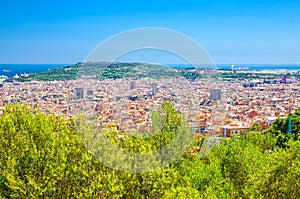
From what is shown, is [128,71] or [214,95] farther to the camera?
[214,95]

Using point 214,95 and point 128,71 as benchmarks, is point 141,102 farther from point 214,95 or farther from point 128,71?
point 214,95

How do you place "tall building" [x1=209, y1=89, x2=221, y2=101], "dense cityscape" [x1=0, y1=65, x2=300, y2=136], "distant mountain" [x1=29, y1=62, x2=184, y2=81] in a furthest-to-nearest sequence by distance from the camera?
"tall building" [x1=209, y1=89, x2=221, y2=101]
"distant mountain" [x1=29, y1=62, x2=184, y2=81]
"dense cityscape" [x1=0, y1=65, x2=300, y2=136]

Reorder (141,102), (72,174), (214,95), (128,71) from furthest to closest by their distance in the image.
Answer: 1. (214,95)
2. (128,71)
3. (141,102)
4. (72,174)

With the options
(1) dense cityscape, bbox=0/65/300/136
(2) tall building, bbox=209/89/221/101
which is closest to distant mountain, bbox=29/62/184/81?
(1) dense cityscape, bbox=0/65/300/136

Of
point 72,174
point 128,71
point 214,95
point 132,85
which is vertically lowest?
point 72,174

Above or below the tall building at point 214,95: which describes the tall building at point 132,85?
above

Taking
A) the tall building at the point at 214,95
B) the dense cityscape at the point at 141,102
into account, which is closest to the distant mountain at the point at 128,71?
the dense cityscape at the point at 141,102

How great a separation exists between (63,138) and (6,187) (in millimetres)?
1938

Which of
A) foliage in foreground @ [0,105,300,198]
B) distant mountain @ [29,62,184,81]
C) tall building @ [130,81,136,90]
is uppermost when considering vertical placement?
distant mountain @ [29,62,184,81]

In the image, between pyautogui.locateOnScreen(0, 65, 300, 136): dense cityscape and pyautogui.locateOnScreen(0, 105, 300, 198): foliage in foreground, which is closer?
pyautogui.locateOnScreen(0, 105, 300, 198): foliage in foreground

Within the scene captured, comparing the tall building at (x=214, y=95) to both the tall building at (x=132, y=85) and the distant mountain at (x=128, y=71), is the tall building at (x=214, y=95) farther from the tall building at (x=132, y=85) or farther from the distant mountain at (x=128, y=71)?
the tall building at (x=132, y=85)

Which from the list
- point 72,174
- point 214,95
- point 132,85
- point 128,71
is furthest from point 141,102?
point 72,174

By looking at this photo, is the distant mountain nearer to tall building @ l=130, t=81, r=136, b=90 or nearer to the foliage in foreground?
tall building @ l=130, t=81, r=136, b=90

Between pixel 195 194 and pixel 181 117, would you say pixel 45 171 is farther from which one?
pixel 181 117
